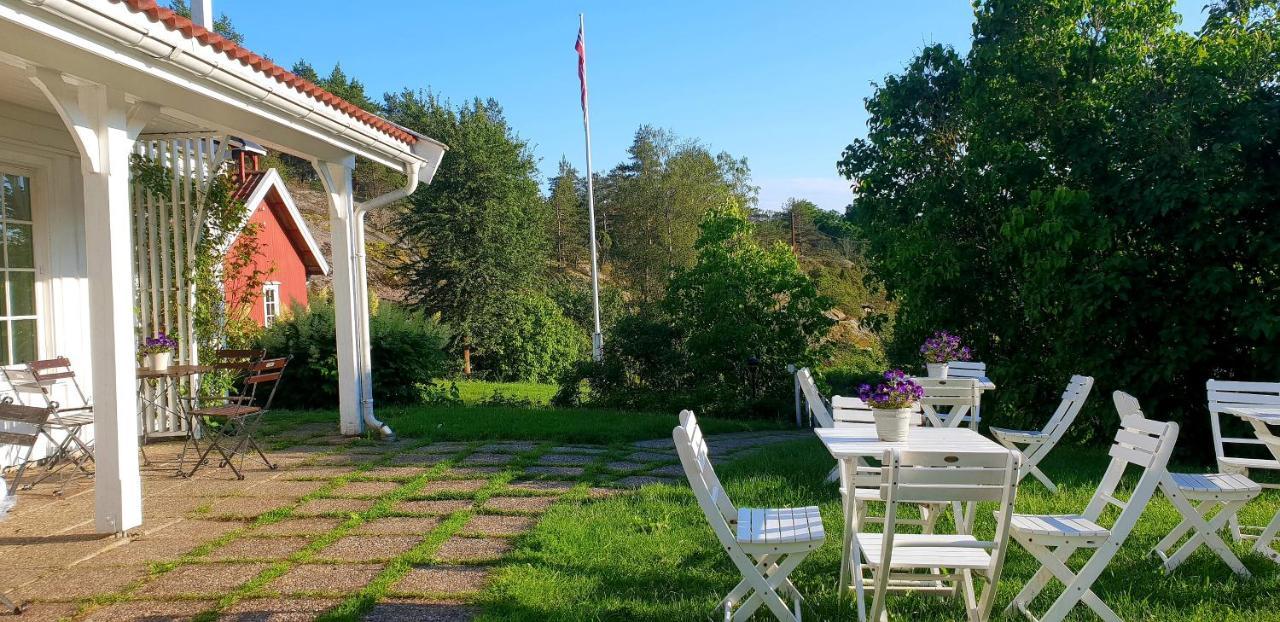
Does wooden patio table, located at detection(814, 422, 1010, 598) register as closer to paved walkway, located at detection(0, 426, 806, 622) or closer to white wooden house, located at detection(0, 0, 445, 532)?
paved walkway, located at detection(0, 426, 806, 622)

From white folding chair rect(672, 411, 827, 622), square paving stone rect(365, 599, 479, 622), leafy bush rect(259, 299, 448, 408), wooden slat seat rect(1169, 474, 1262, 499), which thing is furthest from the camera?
leafy bush rect(259, 299, 448, 408)

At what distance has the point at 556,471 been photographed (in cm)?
639

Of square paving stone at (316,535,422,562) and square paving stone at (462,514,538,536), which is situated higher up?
square paving stone at (316,535,422,562)

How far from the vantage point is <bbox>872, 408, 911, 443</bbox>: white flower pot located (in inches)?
146

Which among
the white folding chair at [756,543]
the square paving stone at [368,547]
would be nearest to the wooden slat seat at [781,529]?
the white folding chair at [756,543]

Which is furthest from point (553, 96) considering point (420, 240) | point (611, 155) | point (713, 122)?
point (611, 155)

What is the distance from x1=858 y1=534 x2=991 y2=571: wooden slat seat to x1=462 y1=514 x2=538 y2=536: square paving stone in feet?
6.78

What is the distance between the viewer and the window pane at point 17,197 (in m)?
6.28

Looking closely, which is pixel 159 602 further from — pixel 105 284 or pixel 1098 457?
pixel 1098 457

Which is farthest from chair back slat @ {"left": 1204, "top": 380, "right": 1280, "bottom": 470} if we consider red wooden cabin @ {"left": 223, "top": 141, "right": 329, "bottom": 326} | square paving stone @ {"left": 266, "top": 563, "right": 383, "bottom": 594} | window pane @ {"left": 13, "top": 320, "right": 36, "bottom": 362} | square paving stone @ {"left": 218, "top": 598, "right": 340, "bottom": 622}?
red wooden cabin @ {"left": 223, "top": 141, "right": 329, "bottom": 326}

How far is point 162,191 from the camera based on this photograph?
296 inches

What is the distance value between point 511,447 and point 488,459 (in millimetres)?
636

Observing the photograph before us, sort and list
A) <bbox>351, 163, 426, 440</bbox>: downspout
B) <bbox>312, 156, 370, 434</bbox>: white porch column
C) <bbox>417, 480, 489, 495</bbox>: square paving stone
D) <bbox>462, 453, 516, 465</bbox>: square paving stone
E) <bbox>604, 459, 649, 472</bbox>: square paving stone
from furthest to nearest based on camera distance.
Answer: <bbox>351, 163, 426, 440</bbox>: downspout < <bbox>312, 156, 370, 434</bbox>: white porch column < <bbox>462, 453, 516, 465</bbox>: square paving stone < <bbox>604, 459, 649, 472</bbox>: square paving stone < <bbox>417, 480, 489, 495</bbox>: square paving stone

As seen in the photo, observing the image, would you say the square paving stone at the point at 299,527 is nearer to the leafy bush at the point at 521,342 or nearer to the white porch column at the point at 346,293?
the white porch column at the point at 346,293
